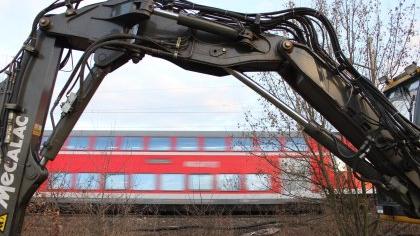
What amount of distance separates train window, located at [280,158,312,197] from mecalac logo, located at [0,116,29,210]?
8.18 meters

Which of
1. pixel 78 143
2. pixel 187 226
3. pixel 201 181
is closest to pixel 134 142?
pixel 78 143

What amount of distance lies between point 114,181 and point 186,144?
5.58 metres

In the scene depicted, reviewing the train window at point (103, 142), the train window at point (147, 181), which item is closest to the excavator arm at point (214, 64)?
the train window at point (103, 142)

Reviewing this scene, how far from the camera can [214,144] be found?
62.5 ft

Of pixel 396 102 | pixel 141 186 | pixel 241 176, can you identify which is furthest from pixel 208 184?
pixel 396 102

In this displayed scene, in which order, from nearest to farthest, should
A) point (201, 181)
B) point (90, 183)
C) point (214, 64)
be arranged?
point (214, 64)
point (90, 183)
point (201, 181)

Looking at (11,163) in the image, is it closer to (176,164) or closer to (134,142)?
(176,164)

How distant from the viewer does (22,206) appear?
16.6 ft

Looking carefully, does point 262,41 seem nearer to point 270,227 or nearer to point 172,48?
point 172,48

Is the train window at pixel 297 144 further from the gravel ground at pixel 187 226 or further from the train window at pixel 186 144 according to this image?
the train window at pixel 186 144

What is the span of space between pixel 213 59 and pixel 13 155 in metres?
2.09

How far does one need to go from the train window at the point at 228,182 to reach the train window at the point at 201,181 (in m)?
0.30

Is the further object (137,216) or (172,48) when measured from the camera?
(137,216)

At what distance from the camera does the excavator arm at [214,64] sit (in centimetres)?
526
